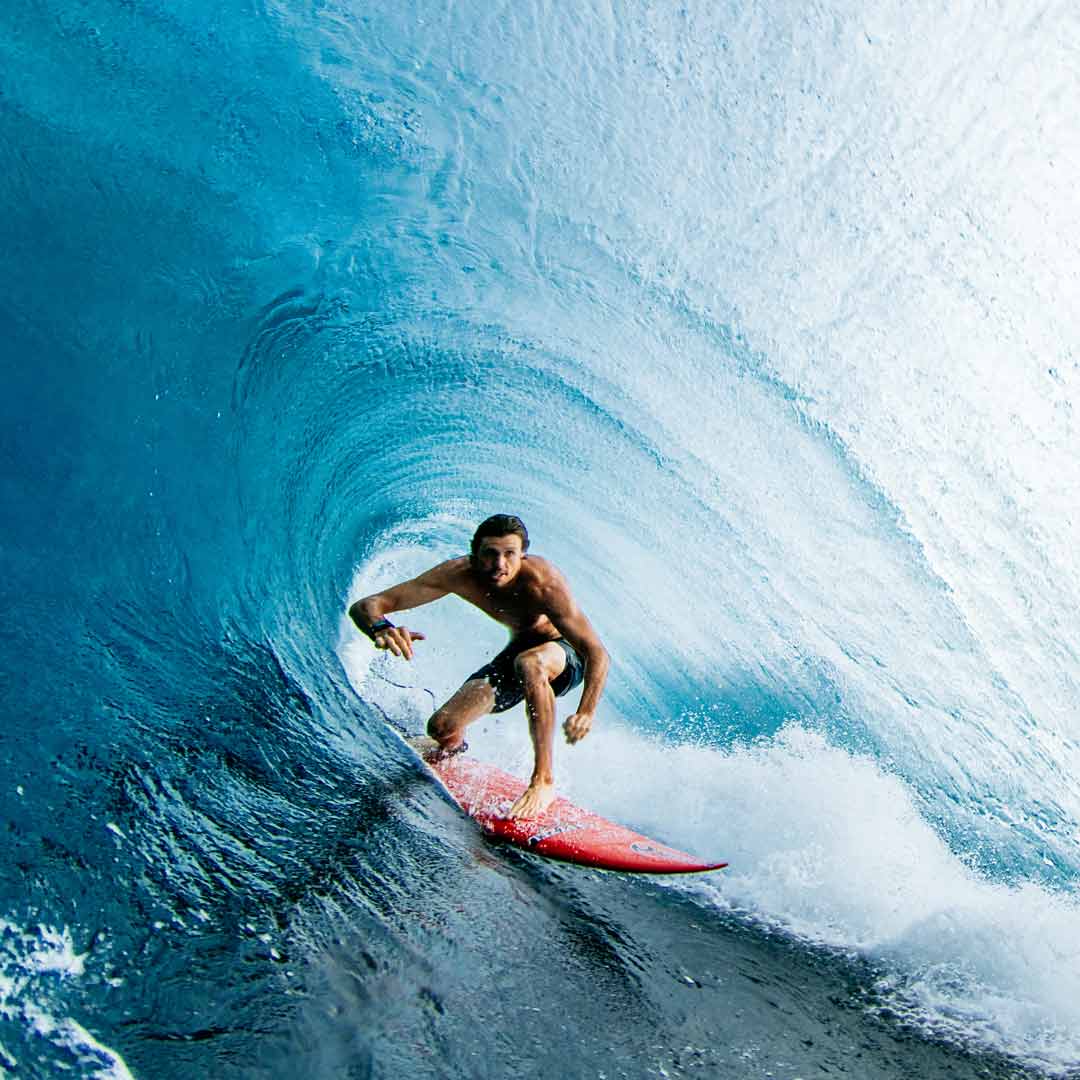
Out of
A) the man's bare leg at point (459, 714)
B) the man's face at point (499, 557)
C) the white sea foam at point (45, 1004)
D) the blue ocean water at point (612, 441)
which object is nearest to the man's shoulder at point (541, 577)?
the man's face at point (499, 557)

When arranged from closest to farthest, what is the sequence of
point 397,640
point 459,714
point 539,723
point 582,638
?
1. point 397,640
2. point 539,723
3. point 582,638
4. point 459,714

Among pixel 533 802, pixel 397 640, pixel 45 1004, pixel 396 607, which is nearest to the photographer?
pixel 45 1004

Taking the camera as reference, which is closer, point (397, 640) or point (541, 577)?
point (397, 640)

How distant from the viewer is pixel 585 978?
9.71 feet

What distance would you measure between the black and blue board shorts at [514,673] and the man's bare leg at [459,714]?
58mm

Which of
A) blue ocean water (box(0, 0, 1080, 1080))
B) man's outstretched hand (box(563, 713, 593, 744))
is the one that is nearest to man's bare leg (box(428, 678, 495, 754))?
blue ocean water (box(0, 0, 1080, 1080))

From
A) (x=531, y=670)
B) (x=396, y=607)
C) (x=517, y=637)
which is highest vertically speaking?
(x=517, y=637)

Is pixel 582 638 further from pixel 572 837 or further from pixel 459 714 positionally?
pixel 572 837

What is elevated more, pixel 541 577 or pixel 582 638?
pixel 541 577

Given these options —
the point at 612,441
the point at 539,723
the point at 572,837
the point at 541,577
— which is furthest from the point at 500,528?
the point at 612,441

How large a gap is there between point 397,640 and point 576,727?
84 cm

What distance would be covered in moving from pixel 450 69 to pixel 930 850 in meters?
5.40

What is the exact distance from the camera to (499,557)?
4.55 metres

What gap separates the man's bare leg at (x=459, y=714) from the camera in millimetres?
5227
